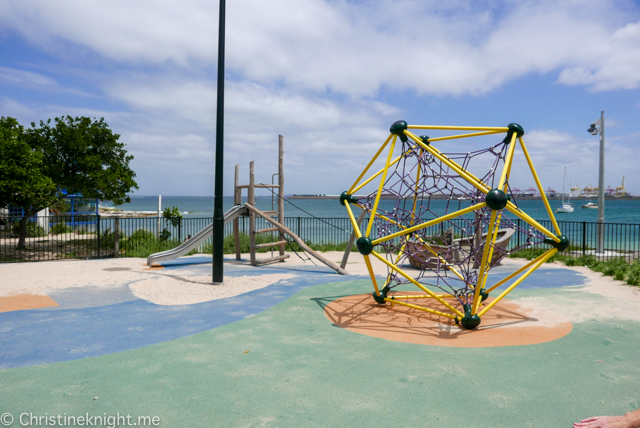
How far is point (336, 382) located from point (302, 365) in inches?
21.8

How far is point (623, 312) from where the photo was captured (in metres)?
6.55

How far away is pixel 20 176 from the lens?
1251cm

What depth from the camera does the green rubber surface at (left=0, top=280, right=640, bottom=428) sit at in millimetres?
3246

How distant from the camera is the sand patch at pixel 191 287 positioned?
763cm

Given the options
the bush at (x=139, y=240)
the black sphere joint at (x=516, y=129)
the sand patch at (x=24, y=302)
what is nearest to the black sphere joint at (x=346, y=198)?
the black sphere joint at (x=516, y=129)

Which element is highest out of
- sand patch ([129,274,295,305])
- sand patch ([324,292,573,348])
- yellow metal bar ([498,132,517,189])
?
yellow metal bar ([498,132,517,189])

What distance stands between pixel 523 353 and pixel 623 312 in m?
3.28

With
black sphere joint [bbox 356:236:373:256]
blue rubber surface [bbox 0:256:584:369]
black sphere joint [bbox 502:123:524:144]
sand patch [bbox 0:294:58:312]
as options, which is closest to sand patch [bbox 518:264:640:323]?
blue rubber surface [bbox 0:256:584:369]

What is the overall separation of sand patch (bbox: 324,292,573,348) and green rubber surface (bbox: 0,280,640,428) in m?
0.26

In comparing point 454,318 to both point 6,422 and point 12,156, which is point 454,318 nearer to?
point 6,422

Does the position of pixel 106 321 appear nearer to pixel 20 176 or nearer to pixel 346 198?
pixel 346 198

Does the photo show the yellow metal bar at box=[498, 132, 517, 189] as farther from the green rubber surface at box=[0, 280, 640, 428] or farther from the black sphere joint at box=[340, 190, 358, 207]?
the black sphere joint at box=[340, 190, 358, 207]

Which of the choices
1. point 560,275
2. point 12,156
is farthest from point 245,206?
point 560,275

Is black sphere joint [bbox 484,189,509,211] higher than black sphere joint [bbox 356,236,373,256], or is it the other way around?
black sphere joint [bbox 484,189,509,211]
